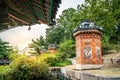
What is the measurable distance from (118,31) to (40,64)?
390 inches

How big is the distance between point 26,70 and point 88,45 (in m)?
4.36

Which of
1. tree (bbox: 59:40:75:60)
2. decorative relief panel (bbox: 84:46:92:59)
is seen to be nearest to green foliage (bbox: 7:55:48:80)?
decorative relief panel (bbox: 84:46:92:59)

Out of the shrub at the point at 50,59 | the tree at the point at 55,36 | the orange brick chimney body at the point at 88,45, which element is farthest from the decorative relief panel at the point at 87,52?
the tree at the point at 55,36

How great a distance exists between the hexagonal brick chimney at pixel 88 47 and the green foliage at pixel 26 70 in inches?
126

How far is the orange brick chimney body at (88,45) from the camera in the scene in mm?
12273

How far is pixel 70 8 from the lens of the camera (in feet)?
154

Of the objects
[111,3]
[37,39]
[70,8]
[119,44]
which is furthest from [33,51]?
[111,3]

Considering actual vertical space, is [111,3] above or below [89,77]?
above

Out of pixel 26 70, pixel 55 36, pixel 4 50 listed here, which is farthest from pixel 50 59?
pixel 55 36

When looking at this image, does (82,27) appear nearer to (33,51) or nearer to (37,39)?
(33,51)

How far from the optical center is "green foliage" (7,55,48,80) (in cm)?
1445

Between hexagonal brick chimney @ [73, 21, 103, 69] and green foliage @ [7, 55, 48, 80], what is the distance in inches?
126

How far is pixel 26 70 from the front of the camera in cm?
1445

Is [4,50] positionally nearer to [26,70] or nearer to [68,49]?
[68,49]
